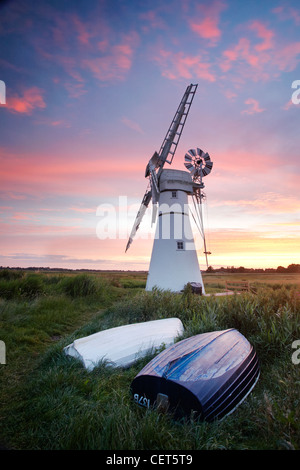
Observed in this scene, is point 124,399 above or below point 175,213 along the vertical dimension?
below

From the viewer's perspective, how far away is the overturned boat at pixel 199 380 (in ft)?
12.2

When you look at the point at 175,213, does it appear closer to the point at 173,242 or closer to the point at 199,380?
the point at 173,242

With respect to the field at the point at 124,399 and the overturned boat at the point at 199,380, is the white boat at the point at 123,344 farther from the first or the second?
the overturned boat at the point at 199,380

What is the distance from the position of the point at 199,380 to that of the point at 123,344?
249 cm

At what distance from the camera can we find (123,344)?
19.7 ft

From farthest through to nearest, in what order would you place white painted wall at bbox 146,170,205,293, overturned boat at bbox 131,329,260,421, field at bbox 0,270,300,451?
white painted wall at bbox 146,170,205,293, overturned boat at bbox 131,329,260,421, field at bbox 0,270,300,451

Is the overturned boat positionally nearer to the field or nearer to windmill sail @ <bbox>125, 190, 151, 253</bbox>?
the field

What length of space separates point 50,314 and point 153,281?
368 inches

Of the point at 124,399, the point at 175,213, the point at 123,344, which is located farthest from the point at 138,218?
the point at 124,399

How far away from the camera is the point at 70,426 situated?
3.31 m

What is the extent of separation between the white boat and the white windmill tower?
10.9 metres

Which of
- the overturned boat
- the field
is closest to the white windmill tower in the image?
the field

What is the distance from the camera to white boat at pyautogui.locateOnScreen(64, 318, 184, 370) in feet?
18.1
